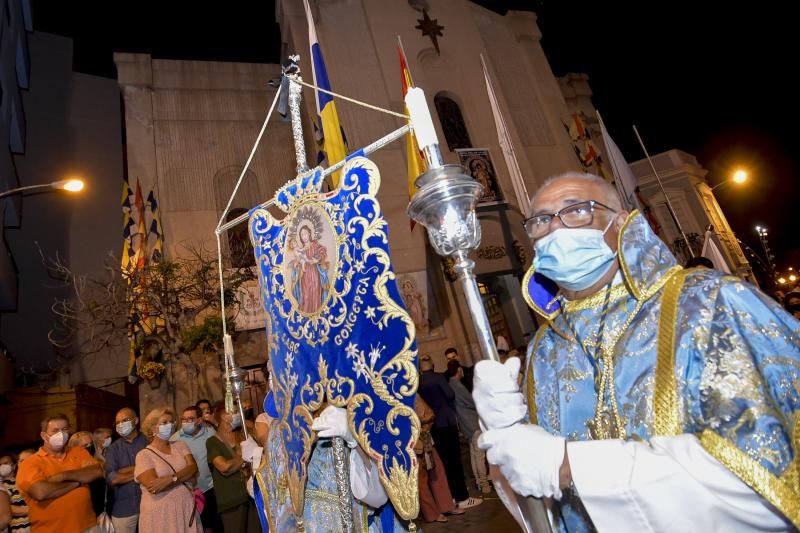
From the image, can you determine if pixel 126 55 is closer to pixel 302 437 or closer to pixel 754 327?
pixel 302 437

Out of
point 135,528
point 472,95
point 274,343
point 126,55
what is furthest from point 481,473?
point 126,55

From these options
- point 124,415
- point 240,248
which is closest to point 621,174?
point 124,415

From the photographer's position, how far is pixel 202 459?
5648 millimetres

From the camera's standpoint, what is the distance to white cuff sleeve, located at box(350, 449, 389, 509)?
240 cm

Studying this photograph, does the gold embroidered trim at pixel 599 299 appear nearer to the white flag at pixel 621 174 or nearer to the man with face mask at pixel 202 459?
the man with face mask at pixel 202 459

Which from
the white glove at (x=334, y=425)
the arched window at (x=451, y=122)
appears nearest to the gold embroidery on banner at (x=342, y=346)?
the white glove at (x=334, y=425)

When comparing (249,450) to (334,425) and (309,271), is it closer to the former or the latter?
(334,425)

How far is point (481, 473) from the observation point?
22.6 ft

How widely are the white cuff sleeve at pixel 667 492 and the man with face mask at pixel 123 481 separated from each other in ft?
16.7

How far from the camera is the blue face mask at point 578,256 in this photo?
1.68 meters

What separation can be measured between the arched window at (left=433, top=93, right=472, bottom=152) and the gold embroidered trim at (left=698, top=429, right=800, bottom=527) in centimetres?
1498

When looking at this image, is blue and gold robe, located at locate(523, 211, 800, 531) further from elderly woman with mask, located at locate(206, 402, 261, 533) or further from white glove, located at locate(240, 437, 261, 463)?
elderly woman with mask, located at locate(206, 402, 261, 533)

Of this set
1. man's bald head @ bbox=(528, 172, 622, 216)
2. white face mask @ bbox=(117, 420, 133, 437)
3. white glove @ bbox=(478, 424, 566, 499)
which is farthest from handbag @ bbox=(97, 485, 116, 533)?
man's bald head @ bbox=(528, 172, 622, 216)

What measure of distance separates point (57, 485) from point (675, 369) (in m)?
5.19
